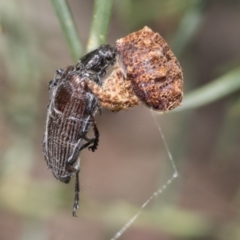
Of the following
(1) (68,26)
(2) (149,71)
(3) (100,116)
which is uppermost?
(1) (68,26)

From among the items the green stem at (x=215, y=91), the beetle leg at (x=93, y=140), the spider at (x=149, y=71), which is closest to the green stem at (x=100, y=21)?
the spider at (x=149, y=71)

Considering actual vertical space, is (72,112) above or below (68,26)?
below

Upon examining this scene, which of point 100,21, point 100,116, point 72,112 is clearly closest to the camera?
point 100,21

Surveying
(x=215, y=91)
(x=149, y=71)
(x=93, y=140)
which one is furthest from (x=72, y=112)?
(x=215, y=91)

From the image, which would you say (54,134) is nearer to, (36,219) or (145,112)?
(36,219)

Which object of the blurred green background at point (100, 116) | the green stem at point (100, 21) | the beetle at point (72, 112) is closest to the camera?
the green stem at point (100, 21)

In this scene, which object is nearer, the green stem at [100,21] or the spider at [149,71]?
the green stem at [100,21]

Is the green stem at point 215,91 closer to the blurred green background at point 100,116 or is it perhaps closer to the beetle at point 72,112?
the blurred green background at point 100,116

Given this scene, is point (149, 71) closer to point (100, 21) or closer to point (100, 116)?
point (100, 21)
